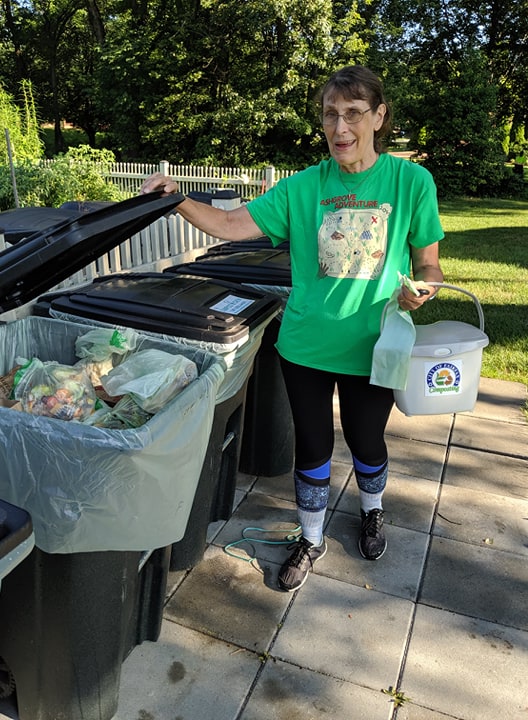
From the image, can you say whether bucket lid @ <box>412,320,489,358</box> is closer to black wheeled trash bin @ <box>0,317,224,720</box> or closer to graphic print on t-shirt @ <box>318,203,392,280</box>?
graphic print on t-shirt @ <box>318,203,392,280</box>

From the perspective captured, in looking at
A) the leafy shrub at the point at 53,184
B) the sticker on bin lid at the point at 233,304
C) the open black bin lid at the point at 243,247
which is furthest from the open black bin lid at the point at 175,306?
the leafy shrub at the point at 53,184

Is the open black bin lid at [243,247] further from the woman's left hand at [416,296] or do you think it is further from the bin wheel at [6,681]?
the bin wheel at [6,681]

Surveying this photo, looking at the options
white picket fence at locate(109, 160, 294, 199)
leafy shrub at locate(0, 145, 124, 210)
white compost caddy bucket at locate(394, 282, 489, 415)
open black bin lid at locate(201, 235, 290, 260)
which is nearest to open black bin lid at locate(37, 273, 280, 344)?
white compost caddy bucket at locate(394, 282, 489, 415)

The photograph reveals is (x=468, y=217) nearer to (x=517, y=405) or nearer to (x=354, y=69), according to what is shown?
(x=517, y=405)

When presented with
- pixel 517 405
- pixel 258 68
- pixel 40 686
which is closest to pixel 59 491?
pixel 40 686

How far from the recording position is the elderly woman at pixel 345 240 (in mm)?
1937

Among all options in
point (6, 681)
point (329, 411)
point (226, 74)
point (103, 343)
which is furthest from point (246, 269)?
point (226, 74)

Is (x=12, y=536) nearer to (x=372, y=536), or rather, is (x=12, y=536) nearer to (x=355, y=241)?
(x=355, y=241)

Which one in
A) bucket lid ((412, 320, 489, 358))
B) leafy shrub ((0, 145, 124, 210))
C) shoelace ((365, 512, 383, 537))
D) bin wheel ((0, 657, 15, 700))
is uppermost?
bucket lid ((412, 320, 489, 358))

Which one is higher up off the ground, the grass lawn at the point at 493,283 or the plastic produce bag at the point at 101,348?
the plastic produce bag at the point at 101,348

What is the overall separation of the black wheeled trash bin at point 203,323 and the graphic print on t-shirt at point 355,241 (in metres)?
0.47

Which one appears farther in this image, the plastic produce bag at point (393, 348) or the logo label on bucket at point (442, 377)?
the logo label on bucket at point (442, 377)

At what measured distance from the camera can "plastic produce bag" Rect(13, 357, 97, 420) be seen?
1661 mm

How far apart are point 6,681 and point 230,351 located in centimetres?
127
